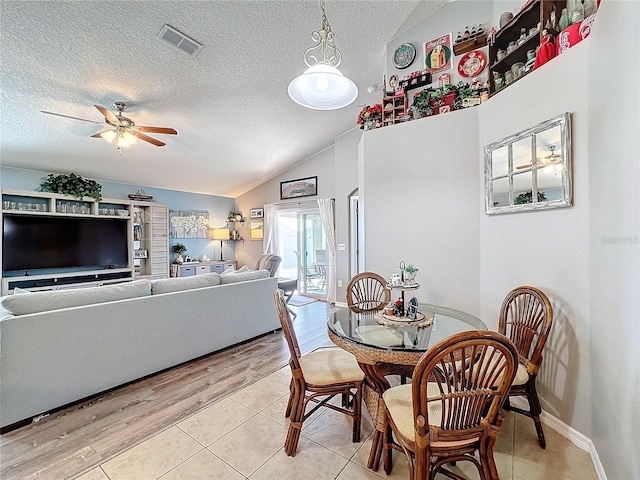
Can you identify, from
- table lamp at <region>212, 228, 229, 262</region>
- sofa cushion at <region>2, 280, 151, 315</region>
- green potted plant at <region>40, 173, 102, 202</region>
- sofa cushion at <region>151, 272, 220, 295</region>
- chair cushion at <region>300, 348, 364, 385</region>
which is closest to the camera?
chair cushion at <region>300, 348, 364, 385</region>

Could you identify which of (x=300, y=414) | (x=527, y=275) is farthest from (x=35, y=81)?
(x=527, y=275)

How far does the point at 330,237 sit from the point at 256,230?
2.38 metres

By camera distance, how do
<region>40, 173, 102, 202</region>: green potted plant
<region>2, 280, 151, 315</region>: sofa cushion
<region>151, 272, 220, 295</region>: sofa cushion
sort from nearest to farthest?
<region>2, 280, 151, 315</region>: sofa cushion < <region>151, 272, 220, 295</region>: sofa cushion < <region>40, 173, 102, 202</region>: green potted plant

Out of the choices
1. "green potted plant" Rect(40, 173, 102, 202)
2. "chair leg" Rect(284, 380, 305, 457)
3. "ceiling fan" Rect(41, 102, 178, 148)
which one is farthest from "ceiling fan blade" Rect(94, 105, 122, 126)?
"chair leg" Rect(284, 380, 305, 457)

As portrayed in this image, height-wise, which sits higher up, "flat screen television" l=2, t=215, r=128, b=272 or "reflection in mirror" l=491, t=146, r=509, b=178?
"reflection in mirror" l=491, t=146, r=509, b=178

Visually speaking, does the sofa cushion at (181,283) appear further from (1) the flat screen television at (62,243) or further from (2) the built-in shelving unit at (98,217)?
(1) the flat screen television at (62,243)

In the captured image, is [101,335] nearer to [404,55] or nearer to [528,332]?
[528,332]

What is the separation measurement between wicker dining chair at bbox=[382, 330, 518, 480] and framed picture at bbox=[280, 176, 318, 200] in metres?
5.24

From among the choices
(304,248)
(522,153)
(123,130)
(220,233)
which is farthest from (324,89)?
(220,233)

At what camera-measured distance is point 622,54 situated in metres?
1.27

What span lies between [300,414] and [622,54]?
2453 mm

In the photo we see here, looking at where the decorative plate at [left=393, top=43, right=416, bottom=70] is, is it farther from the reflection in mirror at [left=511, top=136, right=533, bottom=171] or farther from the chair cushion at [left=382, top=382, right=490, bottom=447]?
the chair cushion at [left=382, top=382, right=490, bottom=447]

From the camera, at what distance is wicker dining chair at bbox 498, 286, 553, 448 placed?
1724 millimetres

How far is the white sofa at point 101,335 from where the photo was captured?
2.02m
